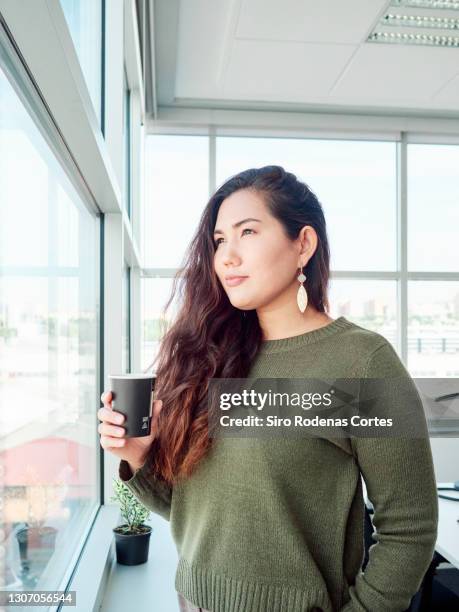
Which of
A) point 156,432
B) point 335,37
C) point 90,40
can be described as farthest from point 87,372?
point 335,37

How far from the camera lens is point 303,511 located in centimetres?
88

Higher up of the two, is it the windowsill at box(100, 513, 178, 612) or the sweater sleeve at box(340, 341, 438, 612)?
the sweater sleeve at box(340, 341, 438, 612)

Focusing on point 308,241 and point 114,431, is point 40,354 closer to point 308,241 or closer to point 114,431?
point 114,431

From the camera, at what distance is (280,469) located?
87 cm

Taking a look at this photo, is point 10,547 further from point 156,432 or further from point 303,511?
point 303,511

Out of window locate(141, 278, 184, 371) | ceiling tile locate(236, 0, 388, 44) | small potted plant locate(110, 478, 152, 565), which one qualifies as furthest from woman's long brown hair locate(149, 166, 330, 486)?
window locate(141, 278, 184, 371)

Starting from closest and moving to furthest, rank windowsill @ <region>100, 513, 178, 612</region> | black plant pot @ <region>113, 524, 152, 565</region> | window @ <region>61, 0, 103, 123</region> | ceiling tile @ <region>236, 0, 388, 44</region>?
window @ <region>61, 0, 103, 123</region> → windowsill @ <region>100, 513, 178, 612</region> → black plant pot @ <region>113, 524, 152, 565</region> → ceiling tile @ <region>236, 0, 388, 44</region>

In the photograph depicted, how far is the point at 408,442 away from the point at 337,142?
400 centimetres

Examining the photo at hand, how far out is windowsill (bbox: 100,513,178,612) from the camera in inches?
57.9

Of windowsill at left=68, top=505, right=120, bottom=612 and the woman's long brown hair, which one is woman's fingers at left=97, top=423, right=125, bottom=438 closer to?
the woman's long brown hair

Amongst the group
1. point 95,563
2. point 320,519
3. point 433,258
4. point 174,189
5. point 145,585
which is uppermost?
point 174,189

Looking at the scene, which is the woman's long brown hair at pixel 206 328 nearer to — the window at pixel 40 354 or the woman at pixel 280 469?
the woman at pixel 280 469

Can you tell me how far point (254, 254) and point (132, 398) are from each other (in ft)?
1.07

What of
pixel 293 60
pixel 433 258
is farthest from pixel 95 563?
pixel 433 258
